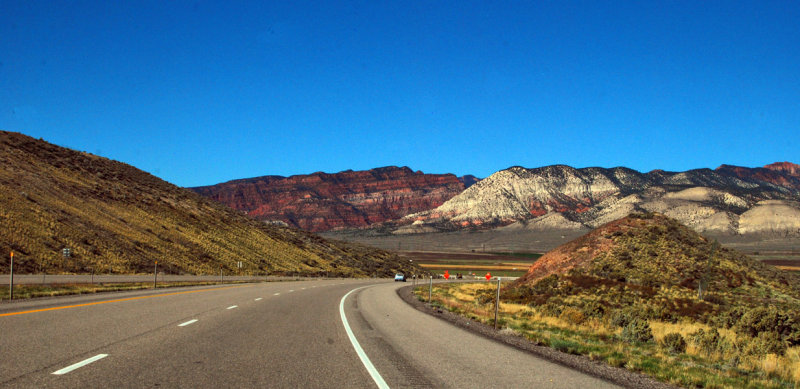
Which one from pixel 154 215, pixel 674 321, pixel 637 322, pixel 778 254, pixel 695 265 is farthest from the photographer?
pixel 778 254

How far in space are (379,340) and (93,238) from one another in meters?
50.8

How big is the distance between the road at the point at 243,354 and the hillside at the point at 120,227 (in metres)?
35.3

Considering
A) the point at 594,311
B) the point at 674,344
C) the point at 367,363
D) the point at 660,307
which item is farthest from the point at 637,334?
the point at 660,307

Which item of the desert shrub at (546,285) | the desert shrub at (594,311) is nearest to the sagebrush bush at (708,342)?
the desert shrub at (594,311)

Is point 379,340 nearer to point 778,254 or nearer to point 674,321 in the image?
point 674,321

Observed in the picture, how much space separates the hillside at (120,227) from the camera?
161 feet

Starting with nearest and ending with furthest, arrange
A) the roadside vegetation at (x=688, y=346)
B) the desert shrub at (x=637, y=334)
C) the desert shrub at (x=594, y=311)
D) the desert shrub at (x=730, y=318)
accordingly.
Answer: the roadside vegetation at (x=688, y=346)
the desert shrub at (x=637, y=334)
the desert shrub at (x=730, y=318)
the desert shrub at (x=594, y=311)

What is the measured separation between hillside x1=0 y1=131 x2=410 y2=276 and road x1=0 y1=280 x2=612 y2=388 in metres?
35.3

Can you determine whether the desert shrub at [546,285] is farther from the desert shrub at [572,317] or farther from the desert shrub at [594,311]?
the desert shrub at [572,317]

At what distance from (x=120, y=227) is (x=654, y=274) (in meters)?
52.1

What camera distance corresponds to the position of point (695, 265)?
Answer: 127 feet

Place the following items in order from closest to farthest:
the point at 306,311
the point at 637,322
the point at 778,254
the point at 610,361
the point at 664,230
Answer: the point at 610,361 → the point at 637,322 → the point at 306,311 → the point at 664,230 → the point at 778,254

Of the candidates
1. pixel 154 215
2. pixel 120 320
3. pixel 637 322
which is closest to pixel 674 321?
pixel 637 322

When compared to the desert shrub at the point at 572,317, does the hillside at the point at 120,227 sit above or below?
above
